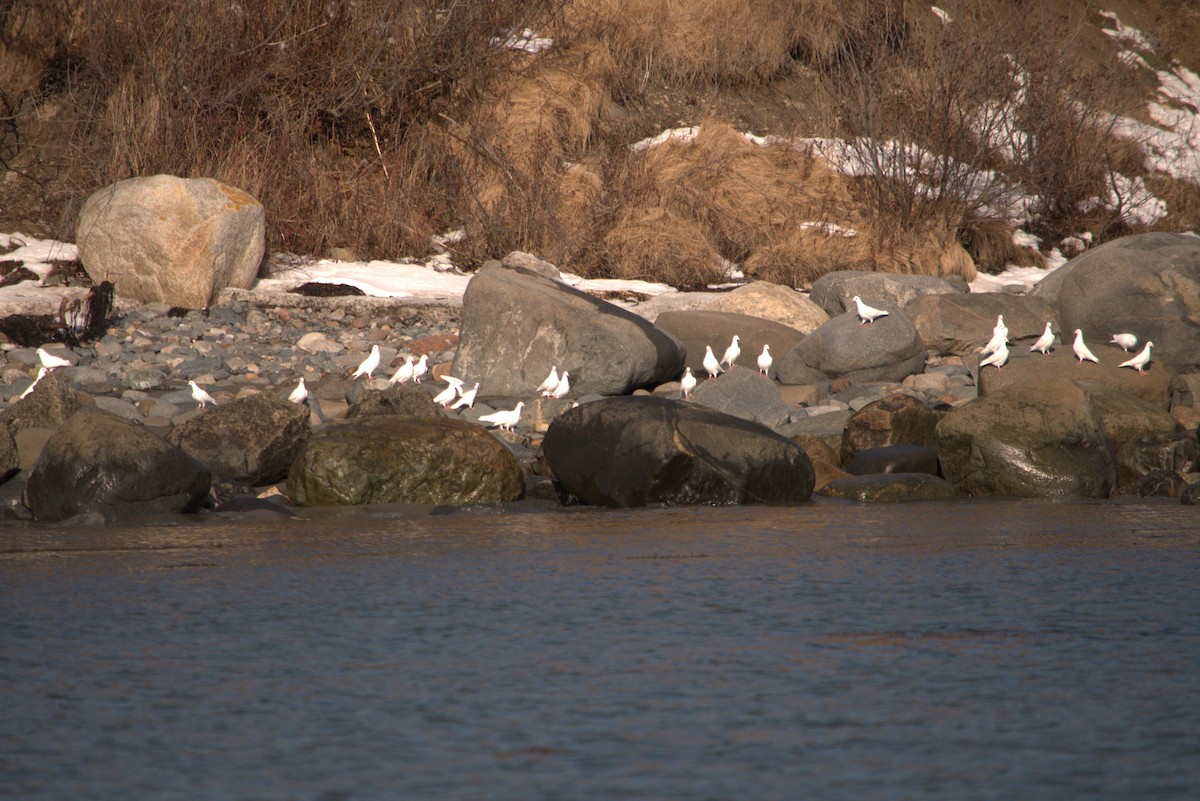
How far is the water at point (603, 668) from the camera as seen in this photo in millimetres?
2873

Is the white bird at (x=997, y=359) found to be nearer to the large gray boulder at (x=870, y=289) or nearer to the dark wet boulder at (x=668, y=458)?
the dark wet boulder at (x=668, y=458)

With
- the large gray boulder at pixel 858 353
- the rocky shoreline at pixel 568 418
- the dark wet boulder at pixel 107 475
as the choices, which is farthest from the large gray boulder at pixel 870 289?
the dark wet boulder at pixel 107 475

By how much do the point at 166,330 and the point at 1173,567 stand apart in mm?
10742

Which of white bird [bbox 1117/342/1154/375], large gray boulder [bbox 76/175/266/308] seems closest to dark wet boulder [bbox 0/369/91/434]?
large gray boulder [bbox 76/175/266/308]

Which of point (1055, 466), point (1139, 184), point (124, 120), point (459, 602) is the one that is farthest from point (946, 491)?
point (1139, 184)

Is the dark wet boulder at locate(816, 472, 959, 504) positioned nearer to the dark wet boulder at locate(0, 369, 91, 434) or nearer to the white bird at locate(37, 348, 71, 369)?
the dark wet boulder at locate(0, 369, 91, 434)

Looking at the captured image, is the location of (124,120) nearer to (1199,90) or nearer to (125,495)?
(125,495)

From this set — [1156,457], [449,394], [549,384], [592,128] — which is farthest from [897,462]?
[592,128]

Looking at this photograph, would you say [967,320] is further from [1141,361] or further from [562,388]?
[562,388]

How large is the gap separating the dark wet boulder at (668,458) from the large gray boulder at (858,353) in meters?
4.13

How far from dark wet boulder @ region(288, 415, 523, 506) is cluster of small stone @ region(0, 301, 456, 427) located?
218 centimetres

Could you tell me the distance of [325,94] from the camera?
18766mm

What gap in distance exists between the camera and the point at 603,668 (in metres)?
3.80

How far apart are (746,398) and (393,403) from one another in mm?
3142
